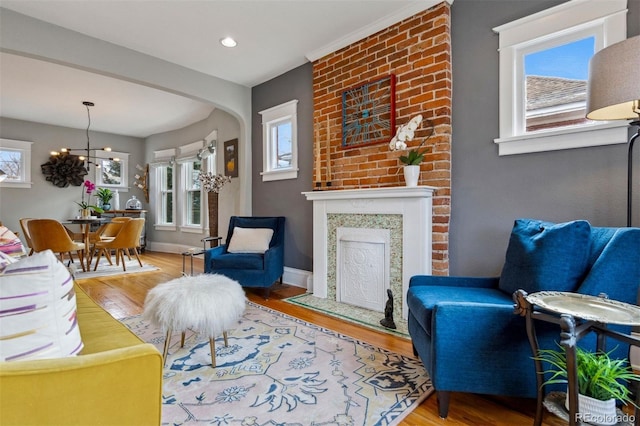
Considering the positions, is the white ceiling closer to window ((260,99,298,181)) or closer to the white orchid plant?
window ((260,99,298,181))

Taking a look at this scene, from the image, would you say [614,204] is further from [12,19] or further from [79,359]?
[12,19]

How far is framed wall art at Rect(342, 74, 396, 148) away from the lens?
2.95 m

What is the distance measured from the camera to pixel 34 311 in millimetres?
845

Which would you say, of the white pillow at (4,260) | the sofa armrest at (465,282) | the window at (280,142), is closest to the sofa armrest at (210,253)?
the window at (280,142)

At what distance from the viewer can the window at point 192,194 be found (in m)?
6.35

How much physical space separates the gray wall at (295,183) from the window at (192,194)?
252 centimetres

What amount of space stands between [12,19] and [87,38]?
1.75ft

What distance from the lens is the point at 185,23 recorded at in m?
2.90

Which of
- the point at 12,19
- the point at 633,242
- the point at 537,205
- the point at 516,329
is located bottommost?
the point at 516,329

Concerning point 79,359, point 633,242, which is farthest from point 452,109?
point 79,359

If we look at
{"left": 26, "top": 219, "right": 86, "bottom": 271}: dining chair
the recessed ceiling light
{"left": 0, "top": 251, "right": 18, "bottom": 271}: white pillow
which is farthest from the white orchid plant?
{"left": 26, "top": 219, "right": 86, "bottom": 271}: dining chair

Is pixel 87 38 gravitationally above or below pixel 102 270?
above

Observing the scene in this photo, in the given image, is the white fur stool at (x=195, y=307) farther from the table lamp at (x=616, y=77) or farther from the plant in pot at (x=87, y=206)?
the plant in pot at (x=87, y=206)

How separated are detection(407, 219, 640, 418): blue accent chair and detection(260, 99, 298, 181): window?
2.80m
